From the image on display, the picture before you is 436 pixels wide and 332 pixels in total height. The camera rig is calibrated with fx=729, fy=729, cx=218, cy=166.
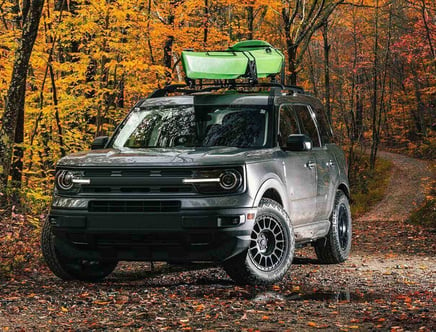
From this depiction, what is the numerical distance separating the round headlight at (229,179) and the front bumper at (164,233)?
256 mm

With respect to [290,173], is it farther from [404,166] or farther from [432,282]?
[404,166]

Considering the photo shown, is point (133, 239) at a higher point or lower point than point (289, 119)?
lower

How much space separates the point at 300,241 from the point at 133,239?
101 inches

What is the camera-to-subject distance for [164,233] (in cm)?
747

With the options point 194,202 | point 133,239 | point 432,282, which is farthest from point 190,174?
point 432,282

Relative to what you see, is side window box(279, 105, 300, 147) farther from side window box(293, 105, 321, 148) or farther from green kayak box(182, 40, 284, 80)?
green kayak box(182, 40, 284, 80)

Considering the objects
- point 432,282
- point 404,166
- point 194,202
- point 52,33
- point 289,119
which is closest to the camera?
point 194,202

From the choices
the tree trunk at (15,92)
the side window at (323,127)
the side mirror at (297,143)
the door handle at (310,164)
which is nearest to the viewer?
the side mirror at (297,143)

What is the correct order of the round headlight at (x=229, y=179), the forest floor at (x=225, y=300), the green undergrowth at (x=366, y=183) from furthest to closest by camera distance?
the green undergrowth at (x=366, y=183), the round headlight at (x=229, y=179), the forest floor at (x=225, y=300)

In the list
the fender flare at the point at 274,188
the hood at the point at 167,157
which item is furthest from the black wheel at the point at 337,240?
the hood at the point at 167,157

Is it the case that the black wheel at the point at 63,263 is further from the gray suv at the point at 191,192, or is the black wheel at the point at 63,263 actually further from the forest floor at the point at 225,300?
the forest floor at the point at 225,300

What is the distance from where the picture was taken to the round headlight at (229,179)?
759 centimetres

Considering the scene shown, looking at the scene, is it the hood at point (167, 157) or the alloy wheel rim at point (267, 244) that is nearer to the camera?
the hood at point (167, 157)

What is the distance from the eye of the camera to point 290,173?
891cm
